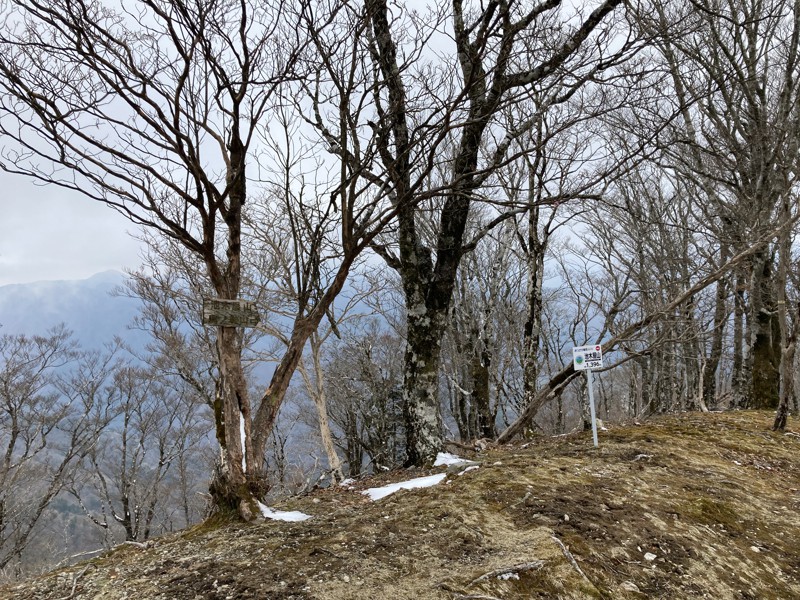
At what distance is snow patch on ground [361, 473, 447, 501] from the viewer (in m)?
4.39

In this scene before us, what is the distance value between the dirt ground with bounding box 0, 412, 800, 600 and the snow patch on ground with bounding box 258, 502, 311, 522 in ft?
0.50

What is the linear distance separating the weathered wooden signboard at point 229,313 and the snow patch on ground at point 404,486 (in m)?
2.13

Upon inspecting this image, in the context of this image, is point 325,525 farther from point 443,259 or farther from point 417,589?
point 443,259

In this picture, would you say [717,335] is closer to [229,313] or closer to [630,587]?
[630,587]

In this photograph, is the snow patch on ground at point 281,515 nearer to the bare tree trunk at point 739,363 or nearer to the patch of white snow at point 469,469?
the patch of white snow at point 469,469

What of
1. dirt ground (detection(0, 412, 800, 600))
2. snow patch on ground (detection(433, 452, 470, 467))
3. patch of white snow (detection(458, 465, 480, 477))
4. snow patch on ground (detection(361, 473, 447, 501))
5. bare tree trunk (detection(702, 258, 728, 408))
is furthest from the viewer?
bare tree trunk (detection(702, 258, 728, 408))

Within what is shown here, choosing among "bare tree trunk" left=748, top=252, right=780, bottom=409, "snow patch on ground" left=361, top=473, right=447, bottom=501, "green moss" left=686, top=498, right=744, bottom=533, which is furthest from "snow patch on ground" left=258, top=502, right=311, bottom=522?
"bare tree trunk" left=748, top=252, right=780, bottom=409

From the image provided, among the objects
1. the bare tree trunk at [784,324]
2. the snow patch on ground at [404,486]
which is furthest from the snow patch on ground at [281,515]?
the bare tree trunk at [784,324]

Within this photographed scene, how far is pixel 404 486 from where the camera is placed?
4.50m

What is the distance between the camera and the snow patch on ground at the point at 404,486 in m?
4.39

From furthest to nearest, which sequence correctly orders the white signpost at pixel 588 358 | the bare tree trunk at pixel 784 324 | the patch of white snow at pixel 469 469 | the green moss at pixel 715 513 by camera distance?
the bare tree trunk at pixel 784 324, the white signpost at pixel 588 358, the patch of white snow at pixel 469 469, the green moss at pixel 715 513

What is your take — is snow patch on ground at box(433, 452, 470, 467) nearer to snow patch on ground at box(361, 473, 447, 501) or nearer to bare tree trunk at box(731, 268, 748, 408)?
snow patch on ground at box(361, 473, 447, 501)

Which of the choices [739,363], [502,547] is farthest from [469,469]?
[739,363]

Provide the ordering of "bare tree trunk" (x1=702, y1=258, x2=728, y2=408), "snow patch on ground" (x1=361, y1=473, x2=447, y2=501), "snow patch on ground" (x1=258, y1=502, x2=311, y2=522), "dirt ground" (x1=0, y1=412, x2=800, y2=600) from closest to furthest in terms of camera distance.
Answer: "dirt ground" (x1=0, y1=412, x2=800, y2=600) < "snow patch on ground" (x1=258, y1=502, x2=311, y2=522) < "snow patch on ground" (x1=361, y1=473, x2=447, y2=501) < "bare tree trunk" (x1=702, y1=258, x2=728, y2=408)
